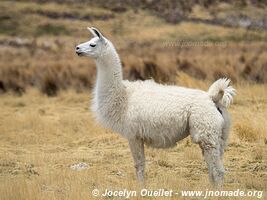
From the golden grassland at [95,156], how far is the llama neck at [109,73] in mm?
1136

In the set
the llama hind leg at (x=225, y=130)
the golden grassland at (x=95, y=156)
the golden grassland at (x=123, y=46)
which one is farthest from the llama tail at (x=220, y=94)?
the golden grassland at (x=123, y=46)

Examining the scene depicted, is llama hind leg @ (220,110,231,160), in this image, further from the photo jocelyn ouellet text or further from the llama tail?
the photo jocelyn ouellet text

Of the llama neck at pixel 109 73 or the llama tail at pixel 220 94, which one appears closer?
the llama tail at pixel 220 94

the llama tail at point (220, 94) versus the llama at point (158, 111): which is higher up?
the llama tail at point (220, 94)

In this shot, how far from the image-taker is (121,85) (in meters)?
7.87

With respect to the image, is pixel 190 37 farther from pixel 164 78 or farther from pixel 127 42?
pixel 164 78

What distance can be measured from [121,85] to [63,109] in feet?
27.4

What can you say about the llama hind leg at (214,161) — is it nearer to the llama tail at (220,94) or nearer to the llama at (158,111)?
the llama at (158,111)

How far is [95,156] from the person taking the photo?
997 cm

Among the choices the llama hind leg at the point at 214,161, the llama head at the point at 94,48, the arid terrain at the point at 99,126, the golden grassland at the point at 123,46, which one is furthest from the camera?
the golden grassland at the point at 123,46

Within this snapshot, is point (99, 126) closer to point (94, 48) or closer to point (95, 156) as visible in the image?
point (95, 156)

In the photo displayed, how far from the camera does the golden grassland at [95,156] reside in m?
7.18

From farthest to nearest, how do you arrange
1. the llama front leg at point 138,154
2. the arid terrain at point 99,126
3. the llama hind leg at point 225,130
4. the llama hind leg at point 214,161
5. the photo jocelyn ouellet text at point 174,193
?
the arid terrain at point 99,126 < the llama front leg at point 138,154 < the llama hind leg at point 225,130 < the llama hind leg at point 214,161 < the photo jocelyn ouellet text at point 174,193

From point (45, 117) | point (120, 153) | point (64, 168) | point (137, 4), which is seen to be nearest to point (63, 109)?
point (45, 117)
